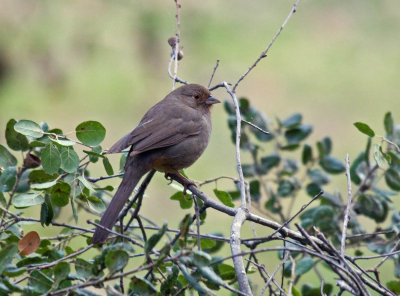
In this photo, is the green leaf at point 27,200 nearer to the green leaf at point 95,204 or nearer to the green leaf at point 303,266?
the green leaf at point 95,204

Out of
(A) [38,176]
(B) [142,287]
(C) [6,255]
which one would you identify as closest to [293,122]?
(A) [38,176]

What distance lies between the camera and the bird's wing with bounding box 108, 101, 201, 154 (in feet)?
13.4

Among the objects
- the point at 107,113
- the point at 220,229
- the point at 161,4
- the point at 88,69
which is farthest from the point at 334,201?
the point at 161,4

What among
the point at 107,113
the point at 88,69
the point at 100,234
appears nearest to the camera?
the point at 100,234

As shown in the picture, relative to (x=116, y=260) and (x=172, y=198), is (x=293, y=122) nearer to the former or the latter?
(x=172, y=198)

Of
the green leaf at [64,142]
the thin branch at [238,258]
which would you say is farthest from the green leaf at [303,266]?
the green leaf at [64,142]

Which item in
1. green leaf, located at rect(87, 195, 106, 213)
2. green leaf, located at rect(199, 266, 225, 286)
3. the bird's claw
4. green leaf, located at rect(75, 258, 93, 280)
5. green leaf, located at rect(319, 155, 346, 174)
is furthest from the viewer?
green leaf, located at rect(319, 155, 346, 174)

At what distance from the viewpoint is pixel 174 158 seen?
4262 millimetres

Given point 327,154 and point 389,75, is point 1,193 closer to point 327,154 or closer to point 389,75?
point 327,154

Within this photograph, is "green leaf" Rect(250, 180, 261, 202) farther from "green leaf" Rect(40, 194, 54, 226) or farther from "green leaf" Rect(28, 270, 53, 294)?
"green leaf" Rect(28, 270, 53, 294)

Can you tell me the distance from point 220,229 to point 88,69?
4044 millimetres

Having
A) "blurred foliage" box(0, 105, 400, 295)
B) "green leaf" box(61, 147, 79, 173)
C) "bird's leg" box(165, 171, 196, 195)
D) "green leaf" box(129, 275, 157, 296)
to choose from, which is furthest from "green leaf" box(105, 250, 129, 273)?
"bird's leg" box(165, 171, 196, 195)

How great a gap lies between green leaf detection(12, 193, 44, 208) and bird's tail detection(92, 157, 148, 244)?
32cm

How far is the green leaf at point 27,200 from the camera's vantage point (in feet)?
10.0
